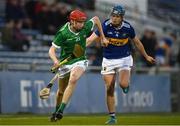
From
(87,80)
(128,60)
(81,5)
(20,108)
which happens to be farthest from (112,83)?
(81,5)

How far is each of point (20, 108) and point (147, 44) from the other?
768 centimetres

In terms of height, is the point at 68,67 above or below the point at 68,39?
below

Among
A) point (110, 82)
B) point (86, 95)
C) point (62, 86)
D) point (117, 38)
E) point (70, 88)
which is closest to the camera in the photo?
point (70, 88)

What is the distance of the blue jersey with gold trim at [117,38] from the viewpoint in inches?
763

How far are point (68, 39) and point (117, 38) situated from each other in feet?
4.55

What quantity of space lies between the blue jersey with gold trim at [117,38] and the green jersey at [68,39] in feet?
1.96

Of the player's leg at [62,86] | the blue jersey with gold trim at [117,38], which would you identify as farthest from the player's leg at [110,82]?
the player's leg at [62,86]

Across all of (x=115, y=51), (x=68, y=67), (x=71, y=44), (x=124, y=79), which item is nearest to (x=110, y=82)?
(x=124, y=79)

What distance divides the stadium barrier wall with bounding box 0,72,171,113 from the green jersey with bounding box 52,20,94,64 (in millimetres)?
7237

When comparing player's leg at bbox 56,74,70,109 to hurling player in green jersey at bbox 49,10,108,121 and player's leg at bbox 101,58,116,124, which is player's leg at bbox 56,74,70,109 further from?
player's leg at bbox 101,58,116,124

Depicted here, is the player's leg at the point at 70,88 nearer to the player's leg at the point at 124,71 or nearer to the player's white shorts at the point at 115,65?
the player's white shorts at the point at 115,65

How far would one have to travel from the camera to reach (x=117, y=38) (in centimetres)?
1947

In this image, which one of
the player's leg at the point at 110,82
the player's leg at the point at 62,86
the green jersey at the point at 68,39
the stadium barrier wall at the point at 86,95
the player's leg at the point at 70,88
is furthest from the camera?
the stadium barrier wall at the point at 86,95

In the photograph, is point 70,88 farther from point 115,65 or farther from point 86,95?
point 86,95
